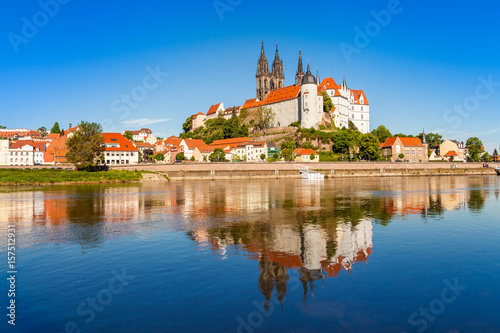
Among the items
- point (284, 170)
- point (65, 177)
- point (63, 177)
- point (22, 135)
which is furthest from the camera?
point (22, 135)

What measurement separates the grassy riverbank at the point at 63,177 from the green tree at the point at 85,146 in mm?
2823

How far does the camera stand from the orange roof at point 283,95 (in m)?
130

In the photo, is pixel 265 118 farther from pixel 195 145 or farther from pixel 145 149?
pixel 145 149

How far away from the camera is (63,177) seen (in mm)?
68312

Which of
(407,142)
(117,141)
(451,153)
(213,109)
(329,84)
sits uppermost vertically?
Result: (329,84)

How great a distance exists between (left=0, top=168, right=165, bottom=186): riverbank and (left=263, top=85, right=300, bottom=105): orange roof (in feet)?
221

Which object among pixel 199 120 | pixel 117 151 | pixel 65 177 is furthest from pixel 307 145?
pixel 199 120

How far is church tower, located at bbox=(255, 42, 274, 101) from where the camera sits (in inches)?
6137

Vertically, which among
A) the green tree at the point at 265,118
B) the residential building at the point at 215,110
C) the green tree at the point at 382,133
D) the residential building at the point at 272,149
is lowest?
the residential building at the point at 272,149

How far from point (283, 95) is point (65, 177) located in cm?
8446

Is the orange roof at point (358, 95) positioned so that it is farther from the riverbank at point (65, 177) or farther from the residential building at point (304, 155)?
the riverbank at point (65, 177)

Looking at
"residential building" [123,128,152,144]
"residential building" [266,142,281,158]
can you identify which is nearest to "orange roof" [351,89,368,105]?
"residential building" [266,142,281,158]

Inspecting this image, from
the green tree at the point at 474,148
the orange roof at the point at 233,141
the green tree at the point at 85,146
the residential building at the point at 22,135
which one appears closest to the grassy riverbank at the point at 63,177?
the green tree at the point at 85,146

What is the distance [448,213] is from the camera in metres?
25.3
